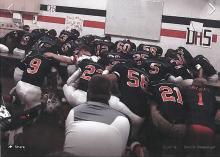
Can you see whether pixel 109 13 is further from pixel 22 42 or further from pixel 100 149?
pixel 100 149

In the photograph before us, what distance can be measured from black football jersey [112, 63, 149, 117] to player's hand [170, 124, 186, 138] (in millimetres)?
537

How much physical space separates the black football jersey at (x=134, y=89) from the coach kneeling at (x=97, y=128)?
4.21 feet

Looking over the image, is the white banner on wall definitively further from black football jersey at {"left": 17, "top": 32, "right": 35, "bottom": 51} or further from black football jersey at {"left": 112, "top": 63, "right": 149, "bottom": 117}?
black football jersey at {"left": 112, "top": 63, "right": 149, "bottom": 117}

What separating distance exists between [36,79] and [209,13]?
4090mm

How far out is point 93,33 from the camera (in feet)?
25.8

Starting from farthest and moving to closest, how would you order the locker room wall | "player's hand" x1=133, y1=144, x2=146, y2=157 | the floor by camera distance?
1. the locker room wall
2. "player's hand" x1=133, y1=144, x2=146, y2=157
3. the floor

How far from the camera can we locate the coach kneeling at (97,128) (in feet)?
7.50

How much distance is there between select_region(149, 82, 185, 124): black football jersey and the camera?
3385 mm

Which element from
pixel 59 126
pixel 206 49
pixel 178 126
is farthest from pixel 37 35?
pixel 178 126

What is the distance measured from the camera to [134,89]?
3.76m

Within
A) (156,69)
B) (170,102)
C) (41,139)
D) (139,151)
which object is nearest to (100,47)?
(156,69)

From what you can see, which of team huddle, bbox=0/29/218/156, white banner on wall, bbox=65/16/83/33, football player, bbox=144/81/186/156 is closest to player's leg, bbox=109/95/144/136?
team huddle, bbox=0/29/218/156

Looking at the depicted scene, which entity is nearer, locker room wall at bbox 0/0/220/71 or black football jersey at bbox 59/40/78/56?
black football jersey at bbox 59/40/78/56

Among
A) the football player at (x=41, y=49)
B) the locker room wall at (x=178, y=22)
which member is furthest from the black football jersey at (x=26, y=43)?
the locker room wall at (x=178, y=22)
